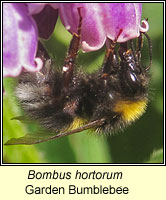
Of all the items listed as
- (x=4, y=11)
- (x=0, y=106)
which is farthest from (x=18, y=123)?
(x=4, y=11)

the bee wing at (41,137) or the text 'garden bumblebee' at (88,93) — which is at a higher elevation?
the text 'garden bumblebee' at (88,93)

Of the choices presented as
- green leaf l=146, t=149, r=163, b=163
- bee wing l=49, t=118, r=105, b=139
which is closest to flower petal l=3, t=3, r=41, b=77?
bee wing l=49, t=118, r=105, b=139

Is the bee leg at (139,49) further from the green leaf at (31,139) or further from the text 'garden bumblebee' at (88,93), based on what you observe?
the green leaf at (31,139)

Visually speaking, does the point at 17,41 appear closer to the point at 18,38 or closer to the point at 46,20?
the point at 18,38

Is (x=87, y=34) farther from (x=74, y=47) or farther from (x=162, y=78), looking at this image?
(x=162, y=78)

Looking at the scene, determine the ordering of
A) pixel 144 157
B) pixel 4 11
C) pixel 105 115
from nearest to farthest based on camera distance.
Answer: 1. pixel 4 11
2. pixel 105 115
3. pixel 144 157

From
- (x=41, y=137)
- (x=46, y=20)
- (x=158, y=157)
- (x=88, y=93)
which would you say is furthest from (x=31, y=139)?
(x=158, y=157)

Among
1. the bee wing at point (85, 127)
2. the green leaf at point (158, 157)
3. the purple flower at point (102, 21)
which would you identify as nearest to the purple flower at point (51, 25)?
the purple flower at point (102, 21)
